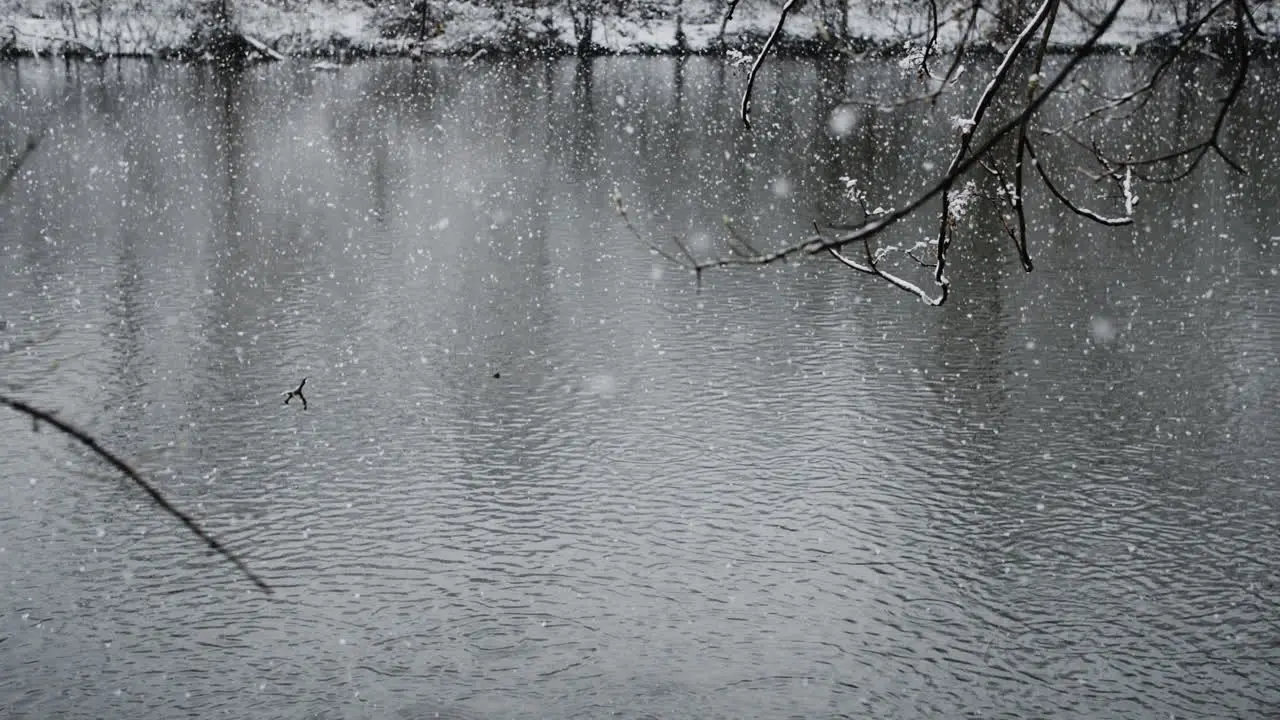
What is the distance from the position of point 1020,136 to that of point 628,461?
8933mm

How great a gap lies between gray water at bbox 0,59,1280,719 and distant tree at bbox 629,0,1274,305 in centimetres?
94

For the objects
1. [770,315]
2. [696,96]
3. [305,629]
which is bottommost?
[305,629]

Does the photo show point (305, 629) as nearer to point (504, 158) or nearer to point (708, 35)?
point (504, 158)

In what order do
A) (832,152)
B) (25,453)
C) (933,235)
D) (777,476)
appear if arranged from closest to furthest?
(777,476)
(25,453)
(933,235)
(832,152)

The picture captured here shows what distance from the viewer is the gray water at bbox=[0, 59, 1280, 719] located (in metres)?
9.26

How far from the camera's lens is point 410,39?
47.4 m

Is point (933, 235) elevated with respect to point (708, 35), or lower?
lower

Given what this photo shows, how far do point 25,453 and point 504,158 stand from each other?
52.1ft

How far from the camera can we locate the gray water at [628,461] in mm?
9258

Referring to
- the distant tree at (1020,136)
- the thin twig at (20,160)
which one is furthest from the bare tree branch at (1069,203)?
the thin twig at (20,160)

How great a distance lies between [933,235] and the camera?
20375 mm

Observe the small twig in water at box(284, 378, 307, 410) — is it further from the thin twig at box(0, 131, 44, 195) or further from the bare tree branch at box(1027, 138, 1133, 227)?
the bare tree branch at box(1027, 138, 1133, 227)

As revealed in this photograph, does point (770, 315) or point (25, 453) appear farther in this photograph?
point (770, 315)

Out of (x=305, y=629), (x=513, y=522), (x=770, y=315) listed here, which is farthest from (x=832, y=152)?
(x=305, y=629)
